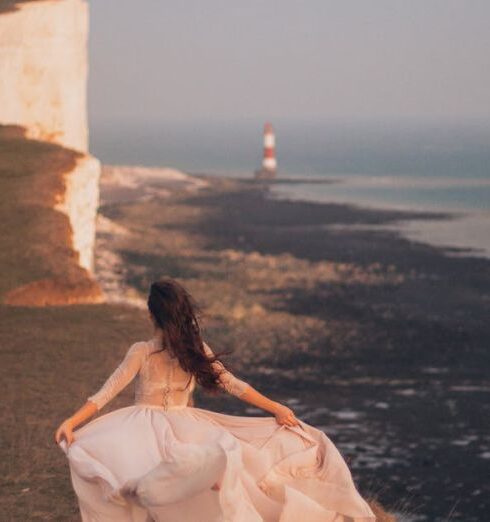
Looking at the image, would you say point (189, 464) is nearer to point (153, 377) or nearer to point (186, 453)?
point (186, 453)

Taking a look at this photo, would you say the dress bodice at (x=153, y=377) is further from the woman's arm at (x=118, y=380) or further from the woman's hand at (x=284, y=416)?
the woman's hand at (x=284, y=416)

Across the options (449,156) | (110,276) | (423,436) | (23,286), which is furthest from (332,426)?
(449,156)

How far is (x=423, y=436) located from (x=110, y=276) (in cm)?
1759

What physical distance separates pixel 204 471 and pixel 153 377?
0.91 m

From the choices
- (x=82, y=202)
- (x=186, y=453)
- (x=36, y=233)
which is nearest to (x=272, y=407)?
(x=186, y=453)

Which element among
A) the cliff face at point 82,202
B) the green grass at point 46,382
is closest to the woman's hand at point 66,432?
the green grass at point 46,382

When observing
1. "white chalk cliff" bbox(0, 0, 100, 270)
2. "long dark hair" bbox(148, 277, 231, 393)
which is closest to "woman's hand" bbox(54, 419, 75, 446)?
"long dark hair" bbox(148, 277, 231, 393)

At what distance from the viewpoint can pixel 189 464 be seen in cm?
741

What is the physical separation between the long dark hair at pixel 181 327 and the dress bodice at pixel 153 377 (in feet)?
0.22

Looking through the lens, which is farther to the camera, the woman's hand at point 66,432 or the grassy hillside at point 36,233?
the grassy hillside at point 36,233

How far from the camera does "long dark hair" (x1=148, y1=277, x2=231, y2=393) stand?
312 inches

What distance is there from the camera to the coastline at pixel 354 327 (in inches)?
682

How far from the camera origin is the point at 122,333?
18.6 metres

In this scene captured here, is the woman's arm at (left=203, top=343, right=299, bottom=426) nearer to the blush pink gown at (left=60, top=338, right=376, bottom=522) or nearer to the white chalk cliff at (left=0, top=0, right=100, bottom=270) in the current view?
the blush pink gown at (left=60, top=338, right=376, bottom=522)
